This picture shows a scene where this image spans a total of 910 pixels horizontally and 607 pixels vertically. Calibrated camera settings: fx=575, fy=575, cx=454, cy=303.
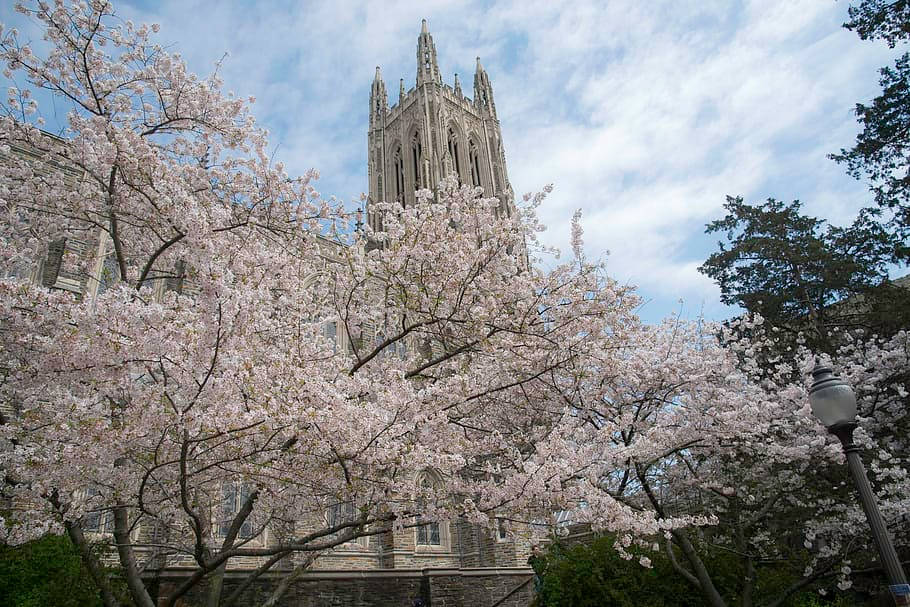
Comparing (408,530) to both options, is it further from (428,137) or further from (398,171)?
(398,171)

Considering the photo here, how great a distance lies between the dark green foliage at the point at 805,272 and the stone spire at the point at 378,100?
102 ft

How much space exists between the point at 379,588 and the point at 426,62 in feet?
132

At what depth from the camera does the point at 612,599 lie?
1089 centimetres

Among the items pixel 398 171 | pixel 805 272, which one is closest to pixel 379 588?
pixel 805 272

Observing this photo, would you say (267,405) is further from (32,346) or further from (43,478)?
(32,346)

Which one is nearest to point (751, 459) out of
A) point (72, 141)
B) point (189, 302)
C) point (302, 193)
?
point (302, 193)

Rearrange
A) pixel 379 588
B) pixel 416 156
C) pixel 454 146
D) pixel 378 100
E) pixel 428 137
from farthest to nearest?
pixel 378 100 < pixel 454 146 < pixel 416 156 < pixel 428 137 < pixel 379 588

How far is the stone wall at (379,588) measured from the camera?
11430mm

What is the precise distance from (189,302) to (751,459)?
10.7m

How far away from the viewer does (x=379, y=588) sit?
13.3 m

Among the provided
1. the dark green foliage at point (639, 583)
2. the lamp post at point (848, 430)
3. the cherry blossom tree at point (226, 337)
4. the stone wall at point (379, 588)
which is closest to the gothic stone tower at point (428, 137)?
the stone wall at point (379, 588)

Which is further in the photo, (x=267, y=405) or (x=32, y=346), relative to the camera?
(x=32, y=346)

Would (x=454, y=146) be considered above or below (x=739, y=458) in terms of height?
above

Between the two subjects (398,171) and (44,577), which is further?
(398,171)
